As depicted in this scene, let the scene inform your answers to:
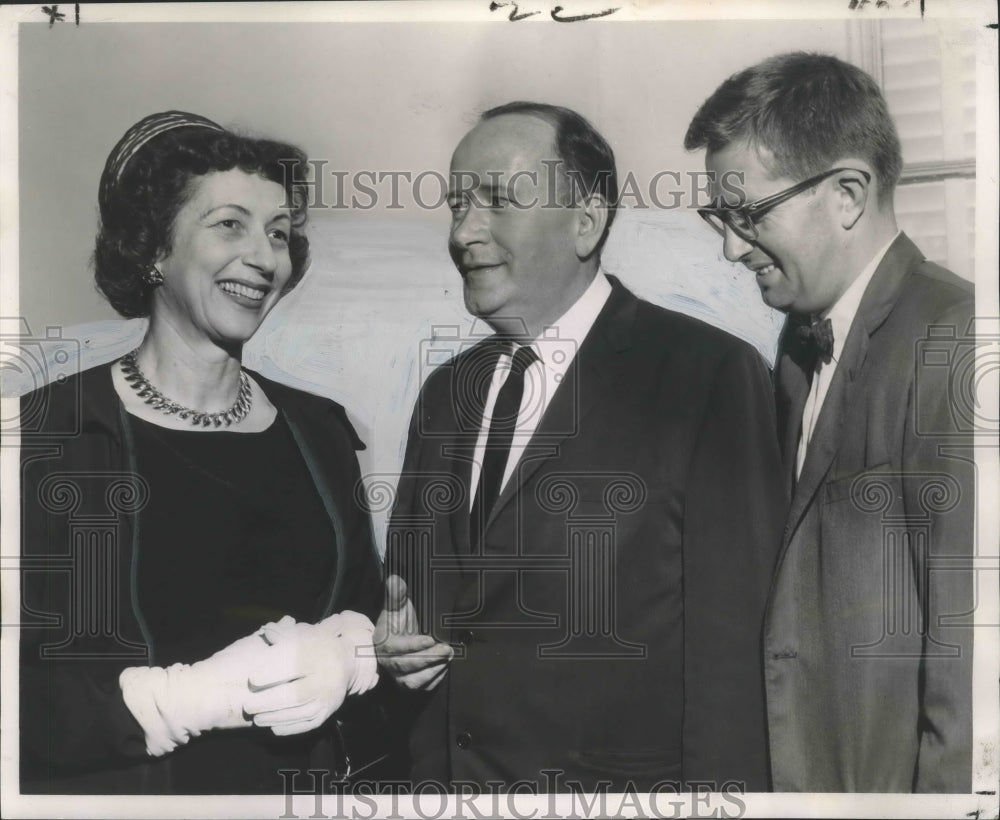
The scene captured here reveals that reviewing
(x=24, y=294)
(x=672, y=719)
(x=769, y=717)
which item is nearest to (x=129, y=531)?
(x=24, y=294)

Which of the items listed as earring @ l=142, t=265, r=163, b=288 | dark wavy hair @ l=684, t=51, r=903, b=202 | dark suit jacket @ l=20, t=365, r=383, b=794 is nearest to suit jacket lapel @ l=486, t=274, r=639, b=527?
dark suit jacket @ l=20, t=365, r=383, b=794

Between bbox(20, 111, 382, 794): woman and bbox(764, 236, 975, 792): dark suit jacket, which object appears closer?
bbox(764, 236, 975, 792): dark suit jacket

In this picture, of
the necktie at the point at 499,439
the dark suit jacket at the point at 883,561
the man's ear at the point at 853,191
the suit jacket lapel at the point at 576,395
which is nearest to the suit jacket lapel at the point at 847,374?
the dark suit jacket at the point at 883,561

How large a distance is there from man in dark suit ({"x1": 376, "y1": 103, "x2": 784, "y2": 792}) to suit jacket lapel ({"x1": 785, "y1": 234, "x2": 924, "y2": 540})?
94 millimetres

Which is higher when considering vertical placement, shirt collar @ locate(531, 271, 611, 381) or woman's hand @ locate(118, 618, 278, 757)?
shirt collar @ locate(531, 271, 611, 381)

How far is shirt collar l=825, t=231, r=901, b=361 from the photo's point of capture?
329 centimetres

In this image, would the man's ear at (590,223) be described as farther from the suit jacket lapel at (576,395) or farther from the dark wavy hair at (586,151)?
the suit jacket lapel at (576,395)

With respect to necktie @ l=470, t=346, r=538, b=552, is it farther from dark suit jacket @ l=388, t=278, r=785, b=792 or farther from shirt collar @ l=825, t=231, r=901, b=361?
shirt collar @ l=825, t=231, r=901, b=361

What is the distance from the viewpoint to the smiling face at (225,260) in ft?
11.0

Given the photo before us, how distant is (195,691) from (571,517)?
4.08 ft

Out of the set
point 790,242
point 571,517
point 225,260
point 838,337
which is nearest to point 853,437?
point 838,337

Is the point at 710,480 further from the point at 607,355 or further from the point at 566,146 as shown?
the point at 566,146

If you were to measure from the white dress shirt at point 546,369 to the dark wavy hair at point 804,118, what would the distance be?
0.56 meters

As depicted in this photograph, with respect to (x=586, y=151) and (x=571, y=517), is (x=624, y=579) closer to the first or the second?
(x=571, y=517)
